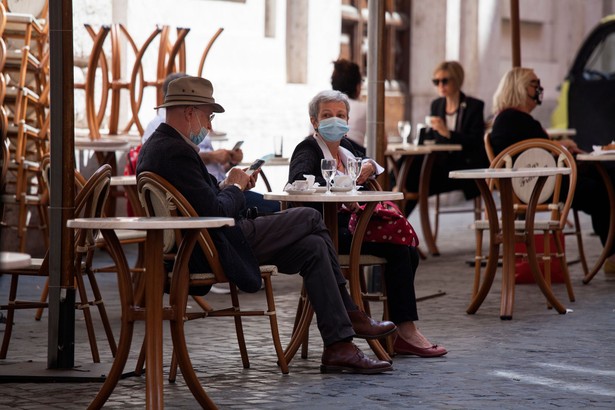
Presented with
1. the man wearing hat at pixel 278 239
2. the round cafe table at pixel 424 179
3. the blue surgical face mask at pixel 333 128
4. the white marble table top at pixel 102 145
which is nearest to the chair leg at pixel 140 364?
the man wearing hat at pixel 278 239

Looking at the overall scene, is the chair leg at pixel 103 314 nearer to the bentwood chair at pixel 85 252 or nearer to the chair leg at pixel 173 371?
the bentwood chair at pixel 85 252

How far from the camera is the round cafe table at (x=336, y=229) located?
21.3 feet

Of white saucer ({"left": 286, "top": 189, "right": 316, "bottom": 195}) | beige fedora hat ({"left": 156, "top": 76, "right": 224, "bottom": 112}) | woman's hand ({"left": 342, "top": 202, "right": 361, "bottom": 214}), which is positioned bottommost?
woman's hand ({"left": 342, "top": 202, "right": 361, "bottom": 214})

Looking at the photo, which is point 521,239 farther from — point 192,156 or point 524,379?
point 192,156

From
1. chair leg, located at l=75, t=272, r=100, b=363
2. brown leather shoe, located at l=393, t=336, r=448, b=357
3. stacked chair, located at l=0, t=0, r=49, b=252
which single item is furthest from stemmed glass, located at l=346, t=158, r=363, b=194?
stacked chair, located at l=0, t=0, r=49, b=252

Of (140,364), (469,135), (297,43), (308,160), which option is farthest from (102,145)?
(297,43)

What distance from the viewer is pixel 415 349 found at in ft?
22.6

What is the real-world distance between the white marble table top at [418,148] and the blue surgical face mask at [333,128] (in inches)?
155

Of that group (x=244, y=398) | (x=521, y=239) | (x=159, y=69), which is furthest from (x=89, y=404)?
(x=159, y=69)

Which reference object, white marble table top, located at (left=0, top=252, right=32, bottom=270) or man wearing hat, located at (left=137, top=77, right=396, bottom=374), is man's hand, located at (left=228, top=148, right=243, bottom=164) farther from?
white marble table top, located at (left=0, top=252, right=32, bottom=270)

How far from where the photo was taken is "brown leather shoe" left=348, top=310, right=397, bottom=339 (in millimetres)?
6504

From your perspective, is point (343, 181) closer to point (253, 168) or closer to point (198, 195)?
point (253, 168)

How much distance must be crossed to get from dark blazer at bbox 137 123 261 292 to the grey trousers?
22 cm

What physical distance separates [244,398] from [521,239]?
10.4ft
